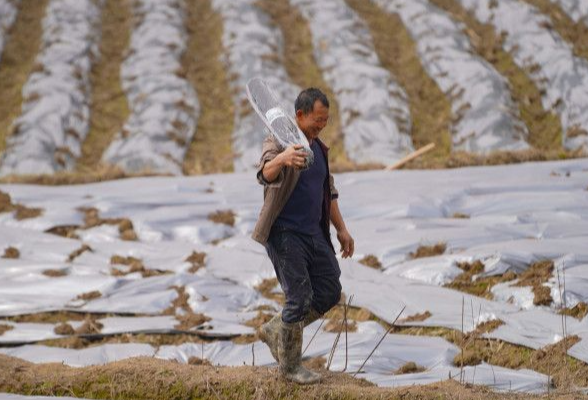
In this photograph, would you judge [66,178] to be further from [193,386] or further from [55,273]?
[193,386]

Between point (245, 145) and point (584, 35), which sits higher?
point (584, 35)

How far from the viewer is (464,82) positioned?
16562mm

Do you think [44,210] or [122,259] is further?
[44,210]

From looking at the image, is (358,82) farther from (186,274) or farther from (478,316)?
(478,316)

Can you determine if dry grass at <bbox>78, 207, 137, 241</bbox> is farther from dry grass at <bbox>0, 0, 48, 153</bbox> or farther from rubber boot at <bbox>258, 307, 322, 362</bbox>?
dry grass at <bbox>0, 0, 48, 153</bbox>

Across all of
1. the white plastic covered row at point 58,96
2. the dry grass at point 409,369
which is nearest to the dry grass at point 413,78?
the white plastic covered row at point 58,96

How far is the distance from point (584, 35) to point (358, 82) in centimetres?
519

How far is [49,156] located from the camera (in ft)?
50.0

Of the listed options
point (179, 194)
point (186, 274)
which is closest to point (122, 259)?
point (186, 274)

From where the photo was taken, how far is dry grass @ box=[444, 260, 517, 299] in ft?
20.6

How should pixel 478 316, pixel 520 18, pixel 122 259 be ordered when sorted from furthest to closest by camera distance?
pixel 520 18 → pixel 122 259 → pixel 478 316

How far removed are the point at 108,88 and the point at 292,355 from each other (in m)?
15.5

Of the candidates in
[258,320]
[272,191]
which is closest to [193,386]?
[272,191]

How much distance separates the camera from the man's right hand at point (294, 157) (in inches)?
123
